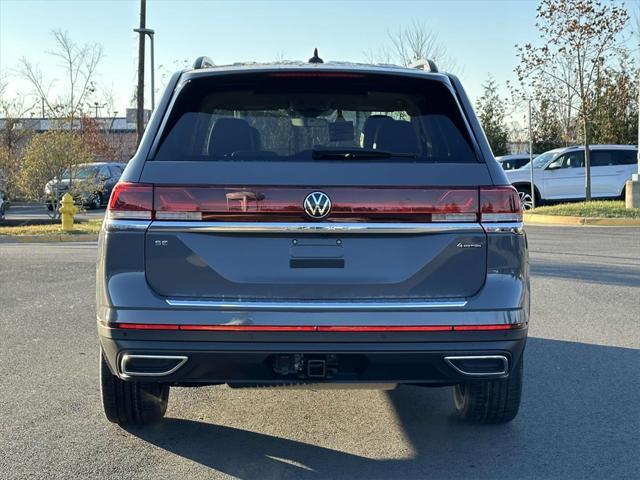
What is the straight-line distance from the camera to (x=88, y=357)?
6.22m

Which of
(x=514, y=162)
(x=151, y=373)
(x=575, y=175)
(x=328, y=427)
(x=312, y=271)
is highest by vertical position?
(x=514, y=162)

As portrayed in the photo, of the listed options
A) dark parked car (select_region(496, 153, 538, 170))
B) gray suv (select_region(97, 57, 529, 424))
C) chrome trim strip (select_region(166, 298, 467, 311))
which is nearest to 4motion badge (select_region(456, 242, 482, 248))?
gray suv (select_region(97, 57, 529, 424))

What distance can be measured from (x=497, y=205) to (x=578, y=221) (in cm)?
1633

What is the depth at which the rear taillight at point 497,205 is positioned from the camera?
11.7 ft

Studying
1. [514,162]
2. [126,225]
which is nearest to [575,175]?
[514,162]

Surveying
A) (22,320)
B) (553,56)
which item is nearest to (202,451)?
(22,320)

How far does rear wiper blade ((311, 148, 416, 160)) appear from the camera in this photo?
3.63 metres

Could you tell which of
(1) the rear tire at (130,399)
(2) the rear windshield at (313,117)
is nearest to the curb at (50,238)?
(1) the rear tire at (130,399)

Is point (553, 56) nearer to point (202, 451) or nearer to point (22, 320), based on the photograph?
point (22, 320)

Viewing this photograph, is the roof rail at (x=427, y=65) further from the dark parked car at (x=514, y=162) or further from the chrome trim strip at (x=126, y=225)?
the dark parked car at (x=514, y=162)

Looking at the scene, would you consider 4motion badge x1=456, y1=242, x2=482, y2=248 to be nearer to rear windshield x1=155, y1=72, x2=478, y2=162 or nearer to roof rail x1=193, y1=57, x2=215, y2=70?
rear windshield x1=155, y1=72, x2=478, y2=162

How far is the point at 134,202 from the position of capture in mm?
3514

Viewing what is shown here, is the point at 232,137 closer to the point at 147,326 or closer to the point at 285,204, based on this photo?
the point at 285,204

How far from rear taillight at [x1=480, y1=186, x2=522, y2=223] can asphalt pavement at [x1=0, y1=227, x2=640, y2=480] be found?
4.09ft
